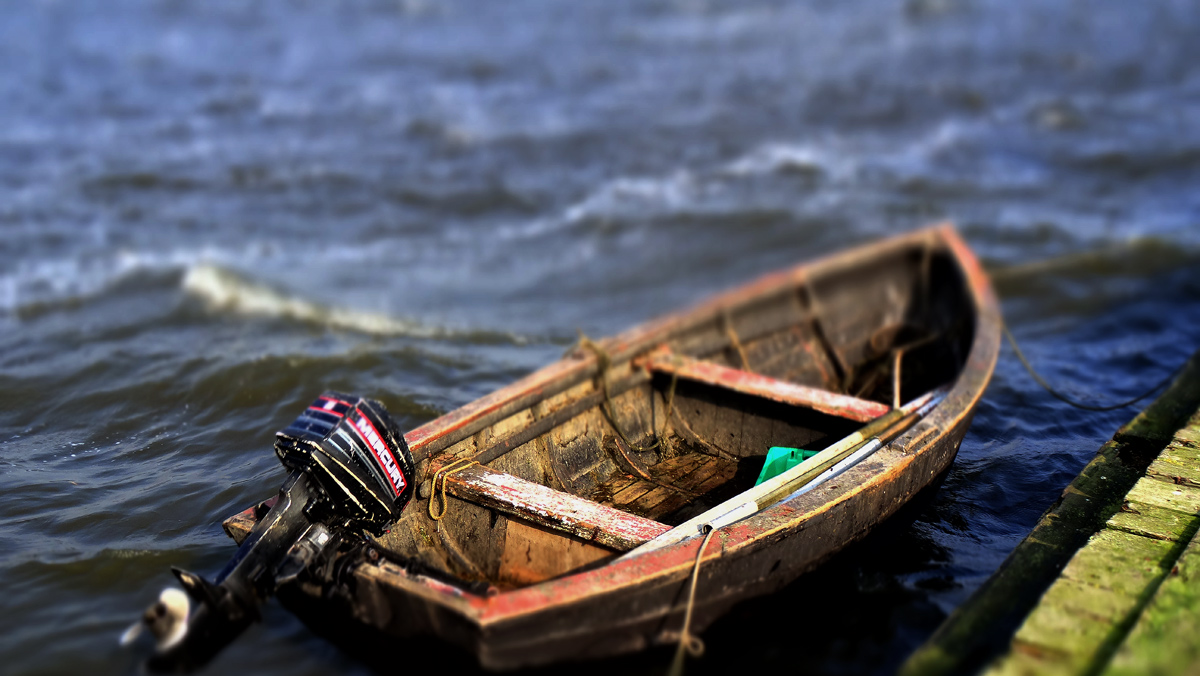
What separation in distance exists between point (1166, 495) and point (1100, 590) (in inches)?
41.6

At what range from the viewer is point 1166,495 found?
13.0 feet

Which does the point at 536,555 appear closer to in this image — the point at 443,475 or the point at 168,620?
the point at 443,475

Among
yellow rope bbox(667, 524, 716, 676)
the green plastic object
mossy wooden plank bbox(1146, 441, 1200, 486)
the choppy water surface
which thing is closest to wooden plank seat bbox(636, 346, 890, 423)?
the green plastic object

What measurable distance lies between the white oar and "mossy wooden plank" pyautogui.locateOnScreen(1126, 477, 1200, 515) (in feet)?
3.21

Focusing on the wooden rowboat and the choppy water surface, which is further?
the choppy water surface

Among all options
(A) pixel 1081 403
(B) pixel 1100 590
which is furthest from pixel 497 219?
(B) pixel 1100 590

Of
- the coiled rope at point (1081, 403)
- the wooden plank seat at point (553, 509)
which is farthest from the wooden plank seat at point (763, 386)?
the coiled rope at point (1081, 403)

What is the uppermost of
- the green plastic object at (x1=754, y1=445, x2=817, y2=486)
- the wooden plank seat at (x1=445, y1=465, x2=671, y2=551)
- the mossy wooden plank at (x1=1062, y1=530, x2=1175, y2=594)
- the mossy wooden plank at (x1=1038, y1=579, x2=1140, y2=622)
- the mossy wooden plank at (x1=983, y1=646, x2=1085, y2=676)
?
the wooden plank seat at (x1=445, y1=465, x2=671, y2=551)

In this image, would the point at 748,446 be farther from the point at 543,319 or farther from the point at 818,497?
the point at 543,319

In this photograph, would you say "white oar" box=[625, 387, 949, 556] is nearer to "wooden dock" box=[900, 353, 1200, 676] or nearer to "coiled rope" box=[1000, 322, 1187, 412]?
"wooden dock" box=[900, 353, 1200, 676]

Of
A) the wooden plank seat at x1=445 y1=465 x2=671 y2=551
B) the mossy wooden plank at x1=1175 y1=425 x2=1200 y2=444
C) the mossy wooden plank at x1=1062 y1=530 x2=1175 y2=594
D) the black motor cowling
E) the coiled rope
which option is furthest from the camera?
the coiled rope

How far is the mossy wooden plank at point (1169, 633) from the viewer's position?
2.75 metres

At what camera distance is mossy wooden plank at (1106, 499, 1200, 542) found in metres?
3.65

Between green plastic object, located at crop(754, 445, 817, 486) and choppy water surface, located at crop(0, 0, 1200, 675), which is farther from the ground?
choppy water surface, located at crop(0, 0, 1200, 675)
